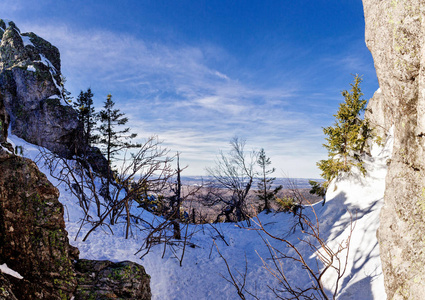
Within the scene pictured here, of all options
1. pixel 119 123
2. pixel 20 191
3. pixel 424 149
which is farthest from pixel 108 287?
pixel 119 123

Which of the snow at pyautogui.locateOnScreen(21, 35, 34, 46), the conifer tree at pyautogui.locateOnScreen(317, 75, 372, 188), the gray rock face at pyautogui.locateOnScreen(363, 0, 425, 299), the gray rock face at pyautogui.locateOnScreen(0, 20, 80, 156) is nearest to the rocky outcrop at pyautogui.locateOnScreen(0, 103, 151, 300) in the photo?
the gray rock face at pyautogui.locateOnScreen(363, 0, 425, 299)

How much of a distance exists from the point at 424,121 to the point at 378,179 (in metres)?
8.89

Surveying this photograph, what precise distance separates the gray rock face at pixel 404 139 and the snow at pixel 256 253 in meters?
1.17

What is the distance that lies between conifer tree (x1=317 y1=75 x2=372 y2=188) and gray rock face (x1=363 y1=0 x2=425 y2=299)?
853cm

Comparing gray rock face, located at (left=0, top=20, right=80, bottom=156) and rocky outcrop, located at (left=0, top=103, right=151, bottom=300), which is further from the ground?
gray rock face, located at (left=0, top=20, right=80, bottom=156)

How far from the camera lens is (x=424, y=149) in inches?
125

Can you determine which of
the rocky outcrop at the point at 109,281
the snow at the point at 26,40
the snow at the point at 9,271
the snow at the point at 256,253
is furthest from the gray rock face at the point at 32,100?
the snow at the point at 9,271

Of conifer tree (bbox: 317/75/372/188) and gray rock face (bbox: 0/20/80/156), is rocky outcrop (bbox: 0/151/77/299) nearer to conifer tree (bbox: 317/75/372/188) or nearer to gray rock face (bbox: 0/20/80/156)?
conifer tree (bbox: 317/75/372/188)

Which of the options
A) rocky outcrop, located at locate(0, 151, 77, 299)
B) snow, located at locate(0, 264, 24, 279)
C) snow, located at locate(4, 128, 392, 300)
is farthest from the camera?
snow, located at locate(4, 128, 392, 300)

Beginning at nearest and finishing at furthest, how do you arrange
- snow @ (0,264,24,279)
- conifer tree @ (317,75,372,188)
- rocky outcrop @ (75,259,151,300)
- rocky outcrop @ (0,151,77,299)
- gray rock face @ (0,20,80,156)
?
snow @ (0,264,24,279)
rocky outcrop @ (0,151,77,299)
rocky outcrop @ (75,259,151,300)
conifer tree @ (317,75,372,188)
gray rock face @ (0,20,80,156)

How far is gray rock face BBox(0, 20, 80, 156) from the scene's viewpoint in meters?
17.7

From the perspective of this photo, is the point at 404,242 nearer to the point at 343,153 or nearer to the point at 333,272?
the point at 333,272

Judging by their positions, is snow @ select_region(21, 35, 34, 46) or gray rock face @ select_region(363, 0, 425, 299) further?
snow @ select_region(21, 35, 34, 46)

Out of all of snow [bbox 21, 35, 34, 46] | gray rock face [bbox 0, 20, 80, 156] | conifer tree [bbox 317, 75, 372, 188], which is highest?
snow [bbox 21, 35, 34, 46]
